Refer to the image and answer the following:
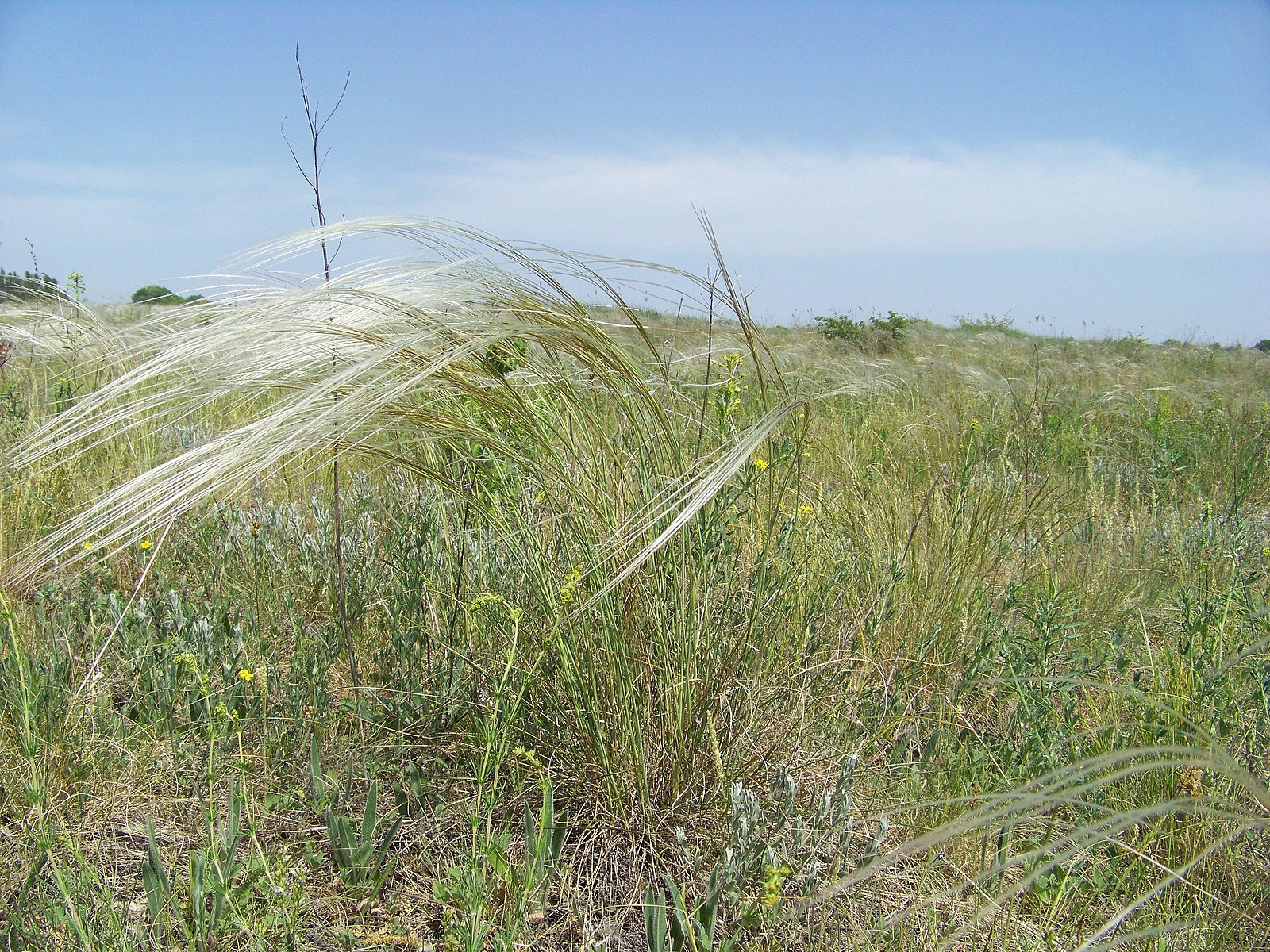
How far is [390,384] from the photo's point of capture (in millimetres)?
1396

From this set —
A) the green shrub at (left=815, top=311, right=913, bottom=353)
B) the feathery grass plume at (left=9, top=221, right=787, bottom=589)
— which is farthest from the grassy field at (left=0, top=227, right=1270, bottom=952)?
the green shrub at (left=815, top=311, right=913, bottom=353)

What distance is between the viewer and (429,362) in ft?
4.75

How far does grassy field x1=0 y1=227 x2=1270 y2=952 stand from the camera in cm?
139

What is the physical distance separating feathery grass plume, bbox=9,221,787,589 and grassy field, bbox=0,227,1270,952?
0.03 feet

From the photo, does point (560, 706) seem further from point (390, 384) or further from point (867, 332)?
point (867, 332)

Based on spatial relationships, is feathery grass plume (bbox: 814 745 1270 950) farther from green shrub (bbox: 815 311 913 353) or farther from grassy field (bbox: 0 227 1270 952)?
green shrub (bbox: 815 311 913 353)

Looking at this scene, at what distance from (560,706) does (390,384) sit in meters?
0.80

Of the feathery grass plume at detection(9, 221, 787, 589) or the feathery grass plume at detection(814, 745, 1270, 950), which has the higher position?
the feathery grass plume at detection(9, 221, 787, 589)

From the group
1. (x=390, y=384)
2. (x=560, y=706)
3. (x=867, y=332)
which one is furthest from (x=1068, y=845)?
(x=867, y=332)

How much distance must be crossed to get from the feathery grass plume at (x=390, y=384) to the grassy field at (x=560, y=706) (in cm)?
1

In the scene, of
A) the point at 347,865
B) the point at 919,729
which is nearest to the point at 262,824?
the point at 347,865

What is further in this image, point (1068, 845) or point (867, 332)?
point (867, 332)

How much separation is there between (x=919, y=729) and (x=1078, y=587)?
1.09 m

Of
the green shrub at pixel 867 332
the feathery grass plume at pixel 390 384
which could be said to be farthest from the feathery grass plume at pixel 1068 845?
A: the green shrub at pixel 867 332
